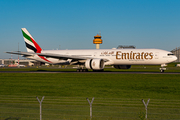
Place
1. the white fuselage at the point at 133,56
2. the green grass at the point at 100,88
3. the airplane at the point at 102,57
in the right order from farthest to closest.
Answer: the airplane at the point at 102,57, the white fuselage at the point at 133,56, the green grass at the point at 100,88

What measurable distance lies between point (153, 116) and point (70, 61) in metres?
34.8

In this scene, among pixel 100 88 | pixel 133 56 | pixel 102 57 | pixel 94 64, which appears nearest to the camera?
pixel 100 88

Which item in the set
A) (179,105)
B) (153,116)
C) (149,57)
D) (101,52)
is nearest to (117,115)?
(153,116)

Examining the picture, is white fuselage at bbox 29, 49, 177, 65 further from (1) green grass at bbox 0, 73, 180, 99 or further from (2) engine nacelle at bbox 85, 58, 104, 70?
(1) green grass at bbox 0, 73, 180, 99

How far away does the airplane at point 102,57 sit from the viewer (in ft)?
134

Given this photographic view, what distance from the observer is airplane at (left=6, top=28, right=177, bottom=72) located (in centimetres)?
4091

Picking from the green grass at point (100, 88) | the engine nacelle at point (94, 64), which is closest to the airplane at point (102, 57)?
the engine nacelle at point (94, 64)

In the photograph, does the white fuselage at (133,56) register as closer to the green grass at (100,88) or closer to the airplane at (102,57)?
the airplane at (102,57)

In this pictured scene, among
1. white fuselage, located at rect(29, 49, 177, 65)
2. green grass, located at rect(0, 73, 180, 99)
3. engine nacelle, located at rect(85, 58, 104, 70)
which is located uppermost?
white fuselage, located at rect(29, 49, 177, 65)

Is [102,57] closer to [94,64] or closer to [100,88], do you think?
[94,64]

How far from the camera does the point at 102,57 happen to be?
45.0m

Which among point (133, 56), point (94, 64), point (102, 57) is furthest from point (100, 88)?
point (102, 57)

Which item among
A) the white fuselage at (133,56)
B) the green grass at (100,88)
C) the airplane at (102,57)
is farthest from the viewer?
the airplane at (102,57)

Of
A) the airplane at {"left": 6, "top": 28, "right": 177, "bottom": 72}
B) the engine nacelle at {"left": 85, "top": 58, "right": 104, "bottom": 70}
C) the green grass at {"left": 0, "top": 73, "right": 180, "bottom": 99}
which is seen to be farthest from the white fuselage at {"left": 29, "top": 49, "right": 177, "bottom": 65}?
the green grass at {"left": 0, "top": 73, "right": 180, "bottom": 99}
